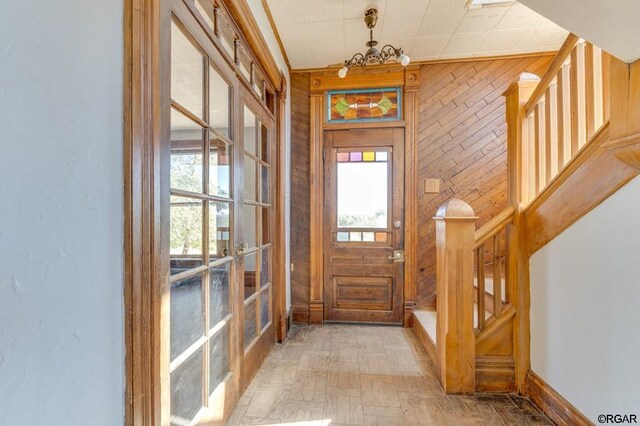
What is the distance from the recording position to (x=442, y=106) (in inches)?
124

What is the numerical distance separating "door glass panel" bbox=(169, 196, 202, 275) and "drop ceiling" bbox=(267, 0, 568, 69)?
6.19 feet

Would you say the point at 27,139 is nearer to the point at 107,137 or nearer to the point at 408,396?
the point at 107,137

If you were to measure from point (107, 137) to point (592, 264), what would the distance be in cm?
207

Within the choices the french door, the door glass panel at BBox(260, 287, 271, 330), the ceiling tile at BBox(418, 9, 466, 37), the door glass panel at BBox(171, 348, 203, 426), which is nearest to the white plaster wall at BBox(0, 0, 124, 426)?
the french door

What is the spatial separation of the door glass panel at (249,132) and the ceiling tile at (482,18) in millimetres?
1978

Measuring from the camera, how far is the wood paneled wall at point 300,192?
3.28m

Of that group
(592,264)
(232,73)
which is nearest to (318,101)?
(232,73)

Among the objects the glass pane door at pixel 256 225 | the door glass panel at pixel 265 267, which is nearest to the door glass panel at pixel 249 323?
the glass pane door at pixel 256 225

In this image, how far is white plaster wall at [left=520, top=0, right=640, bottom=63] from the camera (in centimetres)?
90

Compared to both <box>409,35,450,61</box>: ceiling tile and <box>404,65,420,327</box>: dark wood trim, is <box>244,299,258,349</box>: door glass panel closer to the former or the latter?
<box>404,65,420,327</box>: dark wood trim

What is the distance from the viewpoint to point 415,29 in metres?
2.62

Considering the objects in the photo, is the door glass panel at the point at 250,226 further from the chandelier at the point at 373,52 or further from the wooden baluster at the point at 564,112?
the wooden baluster at the point at 564,112

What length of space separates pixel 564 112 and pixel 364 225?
194 cm

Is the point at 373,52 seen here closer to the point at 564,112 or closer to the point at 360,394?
the point at 564,112
